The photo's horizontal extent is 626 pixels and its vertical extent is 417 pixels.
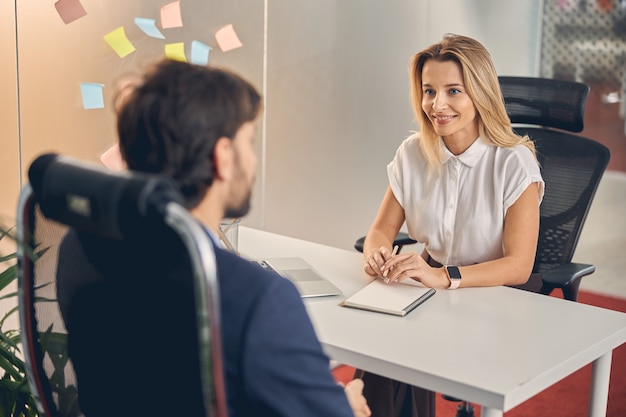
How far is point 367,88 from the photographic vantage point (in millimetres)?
3725

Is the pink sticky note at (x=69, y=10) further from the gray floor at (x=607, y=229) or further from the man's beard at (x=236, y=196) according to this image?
the gray floor at (x=607, y=229)

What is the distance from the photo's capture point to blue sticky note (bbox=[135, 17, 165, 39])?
106 inches

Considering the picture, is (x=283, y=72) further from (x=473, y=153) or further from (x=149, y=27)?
(x=473, y=153)

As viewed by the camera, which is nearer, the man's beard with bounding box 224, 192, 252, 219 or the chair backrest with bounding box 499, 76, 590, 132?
the man's beard with bounding box 224, 192, 252, 219

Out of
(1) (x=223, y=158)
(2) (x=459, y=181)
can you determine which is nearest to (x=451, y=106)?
(2) (x=459, y=181)

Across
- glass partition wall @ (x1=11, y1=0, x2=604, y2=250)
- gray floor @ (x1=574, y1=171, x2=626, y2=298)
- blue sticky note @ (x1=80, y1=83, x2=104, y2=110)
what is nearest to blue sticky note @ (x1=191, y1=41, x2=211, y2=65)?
glass partition wall @ (x1=11, y1=0, x2=604, y2=250)

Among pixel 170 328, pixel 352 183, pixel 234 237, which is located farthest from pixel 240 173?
pixel 352 183

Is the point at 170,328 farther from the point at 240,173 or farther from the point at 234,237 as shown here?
the point at 234,237

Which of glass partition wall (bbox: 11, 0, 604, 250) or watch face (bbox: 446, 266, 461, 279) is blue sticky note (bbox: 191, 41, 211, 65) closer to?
glass partition wall (bbox: 11, 0, 604, 250)

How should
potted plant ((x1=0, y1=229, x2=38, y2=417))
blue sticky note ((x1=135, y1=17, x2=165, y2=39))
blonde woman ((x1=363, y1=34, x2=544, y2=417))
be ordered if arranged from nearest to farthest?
potted plant ((x1=0, y1=229, x2=38, y2=417)) < blonde woman ((x1=363, y1=34, x2=544, y2=417)) < blue sticky note ((x1=135, y1=17, x2=165, y2=39))

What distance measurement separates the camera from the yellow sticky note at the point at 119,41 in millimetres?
2619

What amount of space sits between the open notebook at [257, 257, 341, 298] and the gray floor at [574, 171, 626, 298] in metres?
2.99

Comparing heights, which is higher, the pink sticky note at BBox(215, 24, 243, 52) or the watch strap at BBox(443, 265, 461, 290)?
the pink sticky note at BBox(215, 24, 243, 52)

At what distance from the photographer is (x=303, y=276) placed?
2264 millimetres
